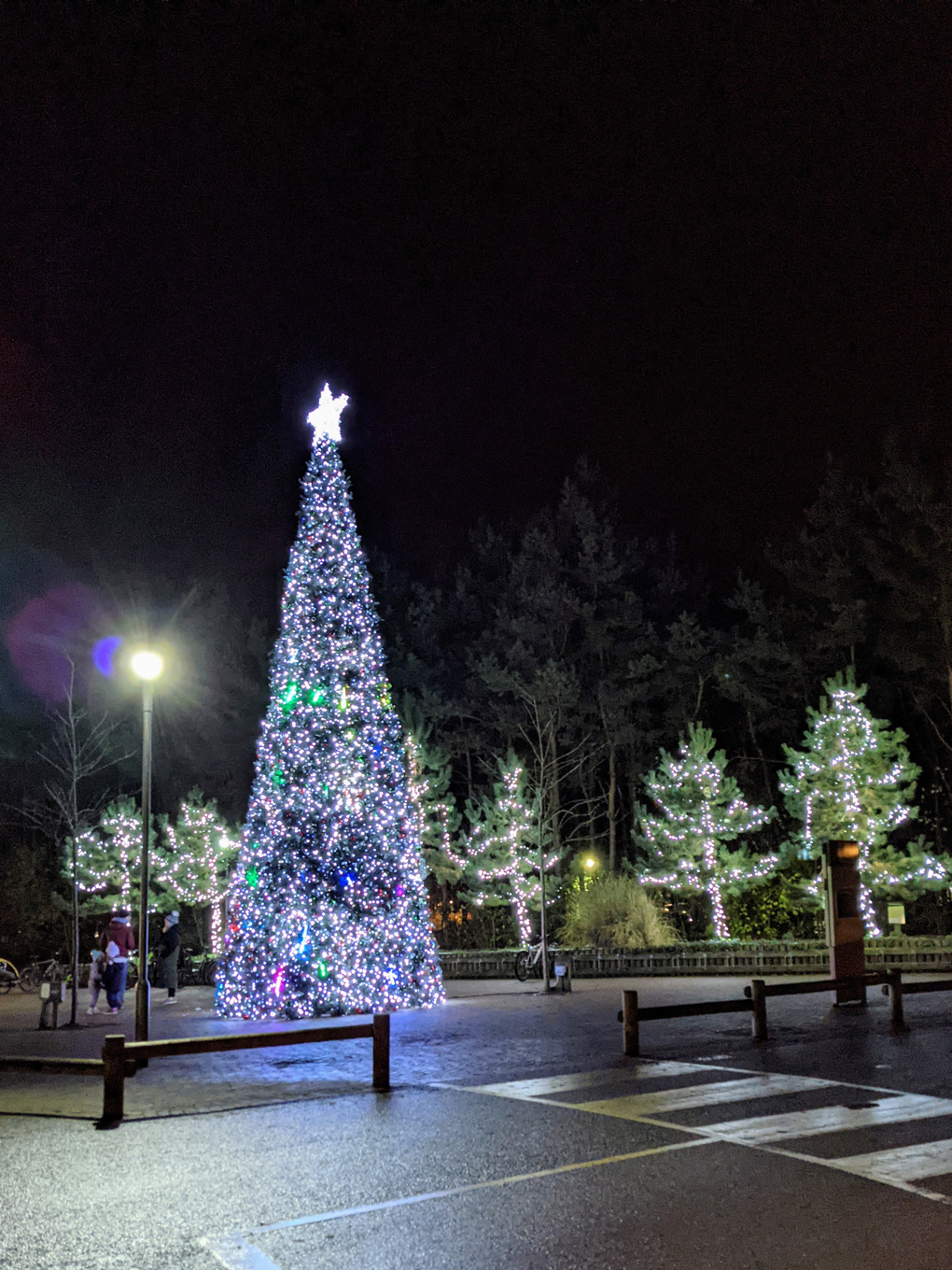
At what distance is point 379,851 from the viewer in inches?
734

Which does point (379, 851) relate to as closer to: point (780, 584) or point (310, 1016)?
point (310, 1016)

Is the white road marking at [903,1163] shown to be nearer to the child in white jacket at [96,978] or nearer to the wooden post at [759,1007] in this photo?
the wooden post at [759,1007]

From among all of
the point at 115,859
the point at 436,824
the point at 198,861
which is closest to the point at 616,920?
the point at 436,824

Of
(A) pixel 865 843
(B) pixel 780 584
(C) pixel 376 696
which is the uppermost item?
(B) pixel 780 584

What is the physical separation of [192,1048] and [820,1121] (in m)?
5.46

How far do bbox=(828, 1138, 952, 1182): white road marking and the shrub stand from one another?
2110cm

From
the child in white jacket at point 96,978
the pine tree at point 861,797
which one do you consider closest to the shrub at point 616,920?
the pine tree at point 861,797

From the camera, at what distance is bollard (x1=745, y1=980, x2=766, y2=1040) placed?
1330cm

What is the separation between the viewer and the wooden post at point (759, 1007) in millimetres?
13297

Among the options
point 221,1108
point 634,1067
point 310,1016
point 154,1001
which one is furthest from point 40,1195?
point 154,1001

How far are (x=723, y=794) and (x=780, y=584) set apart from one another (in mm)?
19216

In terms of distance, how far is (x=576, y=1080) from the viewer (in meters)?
11.1

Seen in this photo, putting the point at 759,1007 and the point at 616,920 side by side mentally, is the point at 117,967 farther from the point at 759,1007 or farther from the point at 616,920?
the point at 616,920

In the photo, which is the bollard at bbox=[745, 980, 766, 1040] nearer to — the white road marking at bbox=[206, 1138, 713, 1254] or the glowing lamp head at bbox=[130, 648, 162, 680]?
the white road marking at bbox=[206, 1138, 713, 1254]
